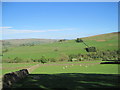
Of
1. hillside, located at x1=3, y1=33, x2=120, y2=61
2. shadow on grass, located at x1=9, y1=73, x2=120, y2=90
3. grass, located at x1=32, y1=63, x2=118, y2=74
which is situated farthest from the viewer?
hillside, located at x1=3, y1=33, x2=120, y2=61

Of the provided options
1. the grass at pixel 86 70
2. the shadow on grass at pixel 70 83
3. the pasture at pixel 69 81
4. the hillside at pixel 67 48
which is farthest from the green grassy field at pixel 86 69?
the hillside at pixel 67 48

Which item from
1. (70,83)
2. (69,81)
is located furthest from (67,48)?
(70,83)

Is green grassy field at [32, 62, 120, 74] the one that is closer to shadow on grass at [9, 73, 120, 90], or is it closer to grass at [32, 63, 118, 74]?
grass at [32, 63, 118, 74]

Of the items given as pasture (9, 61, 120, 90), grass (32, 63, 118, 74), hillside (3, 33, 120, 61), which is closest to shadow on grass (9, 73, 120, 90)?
pasture (9, 61, 120, 90)

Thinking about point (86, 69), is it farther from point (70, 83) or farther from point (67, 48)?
point (67, 48)

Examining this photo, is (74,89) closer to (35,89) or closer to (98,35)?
(35,89)

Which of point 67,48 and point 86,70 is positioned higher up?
point 67,48

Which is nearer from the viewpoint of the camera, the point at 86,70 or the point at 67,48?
the point at 86,70

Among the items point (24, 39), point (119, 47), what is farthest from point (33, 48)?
point (24, 39)

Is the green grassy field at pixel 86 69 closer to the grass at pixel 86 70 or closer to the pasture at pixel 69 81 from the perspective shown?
the grass at pixel 86 70

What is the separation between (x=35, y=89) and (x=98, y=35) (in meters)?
57.7

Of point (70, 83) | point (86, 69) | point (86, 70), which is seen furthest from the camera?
point (86, 69)

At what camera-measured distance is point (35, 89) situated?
6.23m

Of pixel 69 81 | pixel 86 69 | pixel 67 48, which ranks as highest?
pixel 67 48
